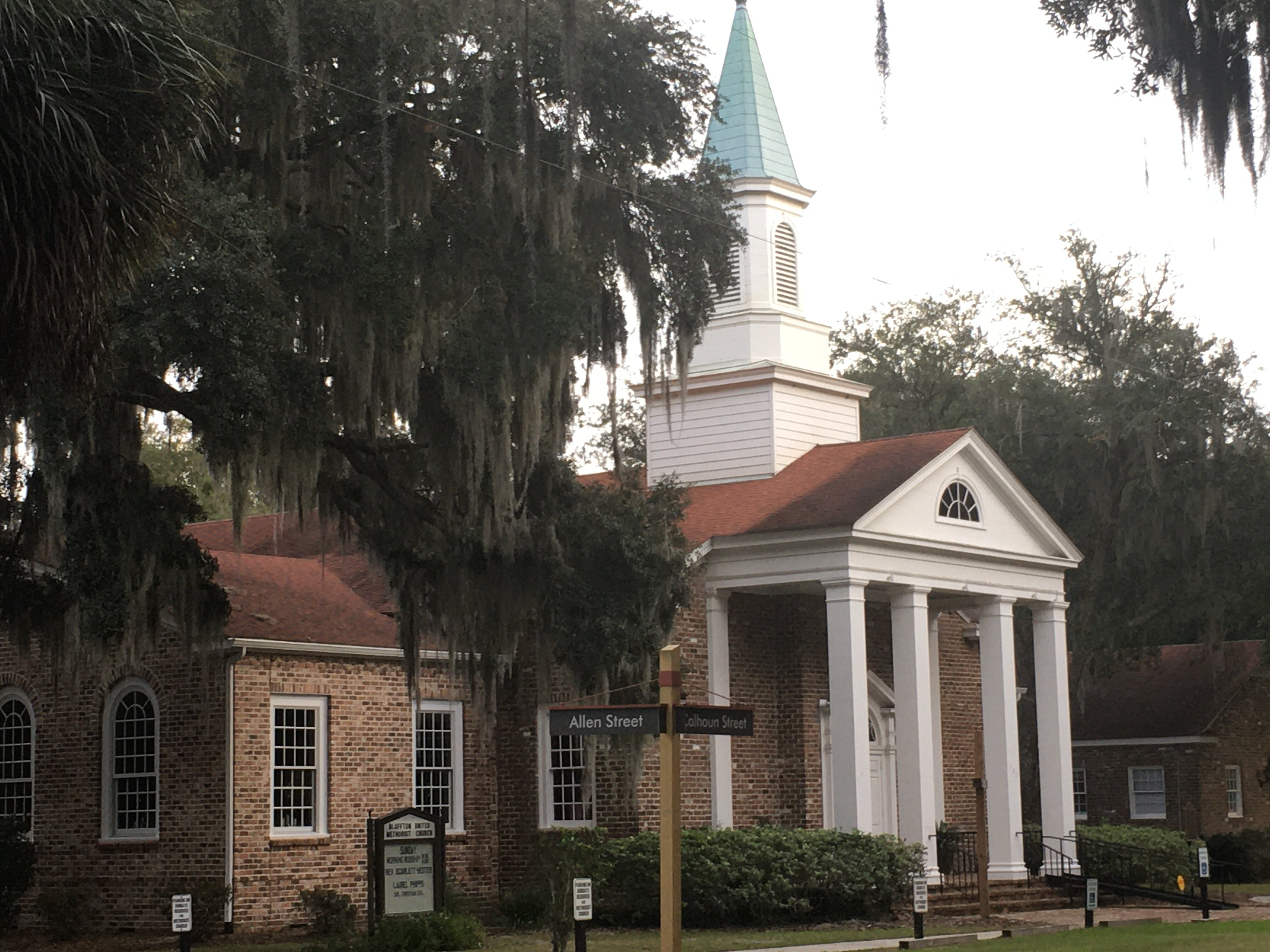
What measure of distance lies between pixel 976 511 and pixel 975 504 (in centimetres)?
12

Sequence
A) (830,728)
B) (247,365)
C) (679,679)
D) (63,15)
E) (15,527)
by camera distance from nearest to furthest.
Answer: (63,15) < (679,679) < (247,365) < (15,527) < (830,728)

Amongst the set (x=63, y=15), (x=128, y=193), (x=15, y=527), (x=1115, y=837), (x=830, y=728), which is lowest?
(x=1115, y=837)

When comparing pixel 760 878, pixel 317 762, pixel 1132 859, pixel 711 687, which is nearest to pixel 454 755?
pixel 317 762

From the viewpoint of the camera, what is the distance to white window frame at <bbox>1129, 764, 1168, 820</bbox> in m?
41.8

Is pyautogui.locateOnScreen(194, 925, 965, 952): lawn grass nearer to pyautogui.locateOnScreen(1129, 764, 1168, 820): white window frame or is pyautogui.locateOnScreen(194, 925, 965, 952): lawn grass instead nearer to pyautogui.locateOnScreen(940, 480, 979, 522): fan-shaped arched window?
pyautogui.locateOnScreen(940, 480, 979, 522): fan-shaped arched window

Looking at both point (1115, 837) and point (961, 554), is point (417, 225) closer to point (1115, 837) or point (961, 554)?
point (961, 554)

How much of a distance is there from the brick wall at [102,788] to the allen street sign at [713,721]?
10387 millimetres

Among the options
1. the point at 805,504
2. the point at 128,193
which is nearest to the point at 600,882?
the point at 805,504

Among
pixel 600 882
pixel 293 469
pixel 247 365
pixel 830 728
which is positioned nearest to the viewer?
pixel 247 365

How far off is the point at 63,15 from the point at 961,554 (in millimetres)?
18853

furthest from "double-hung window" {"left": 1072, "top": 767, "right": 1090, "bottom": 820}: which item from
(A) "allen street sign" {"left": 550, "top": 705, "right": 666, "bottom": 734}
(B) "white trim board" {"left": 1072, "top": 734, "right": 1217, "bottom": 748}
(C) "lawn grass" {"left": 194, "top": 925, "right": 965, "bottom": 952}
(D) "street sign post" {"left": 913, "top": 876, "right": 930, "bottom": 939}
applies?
(A) "allen street sign" {"left": 550, "top": 705, "right": 666, "bottom": 734}

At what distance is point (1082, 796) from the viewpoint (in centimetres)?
4334

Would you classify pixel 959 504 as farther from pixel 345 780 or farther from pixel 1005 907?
pixel 345 780

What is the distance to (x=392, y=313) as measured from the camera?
17.3 meters
